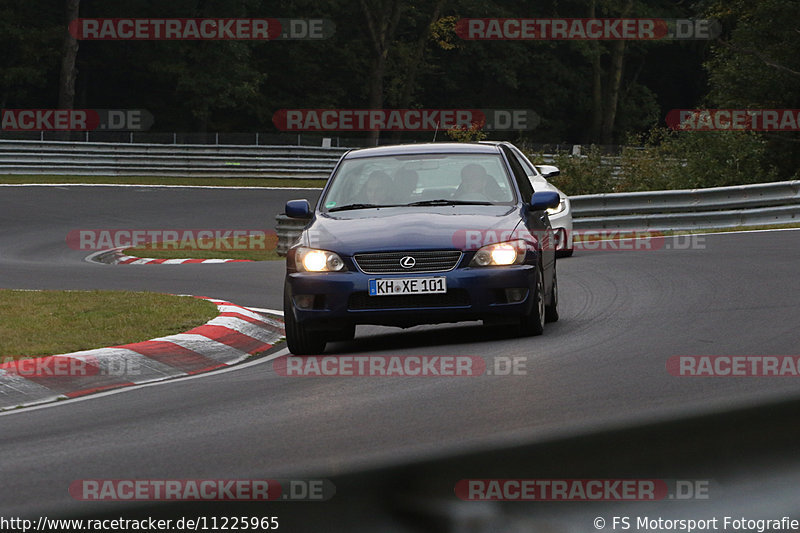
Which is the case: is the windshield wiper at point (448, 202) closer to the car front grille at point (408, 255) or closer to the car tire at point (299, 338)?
the car front grille at point (408, 255)

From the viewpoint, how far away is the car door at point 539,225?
33.1ft

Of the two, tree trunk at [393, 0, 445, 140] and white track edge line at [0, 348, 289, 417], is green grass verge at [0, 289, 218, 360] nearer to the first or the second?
white track edge line at [0, 348, 289, 417]

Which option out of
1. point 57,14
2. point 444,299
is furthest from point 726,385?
point 57,14

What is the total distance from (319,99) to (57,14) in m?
12.3

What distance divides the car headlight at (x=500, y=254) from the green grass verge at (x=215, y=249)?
11.7 metres

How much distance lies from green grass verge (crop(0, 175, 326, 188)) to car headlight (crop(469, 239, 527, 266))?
32540 millimetres

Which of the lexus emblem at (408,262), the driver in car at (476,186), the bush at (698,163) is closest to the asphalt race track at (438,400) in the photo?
the lexus emblem at (408,262)

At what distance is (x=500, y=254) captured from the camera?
9.27 m

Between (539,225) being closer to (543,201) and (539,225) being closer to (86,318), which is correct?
(543,201)

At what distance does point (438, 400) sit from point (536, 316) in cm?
271

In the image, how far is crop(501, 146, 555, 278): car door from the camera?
10.1m

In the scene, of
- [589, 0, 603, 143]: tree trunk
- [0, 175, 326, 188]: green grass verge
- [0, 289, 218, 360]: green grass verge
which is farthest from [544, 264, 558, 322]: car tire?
[589, 0, 603, 143]: tree trunk

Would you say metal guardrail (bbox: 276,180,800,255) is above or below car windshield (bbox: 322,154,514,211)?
below

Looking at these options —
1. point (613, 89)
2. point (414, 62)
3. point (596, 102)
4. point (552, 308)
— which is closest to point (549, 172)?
point (552, 308)
